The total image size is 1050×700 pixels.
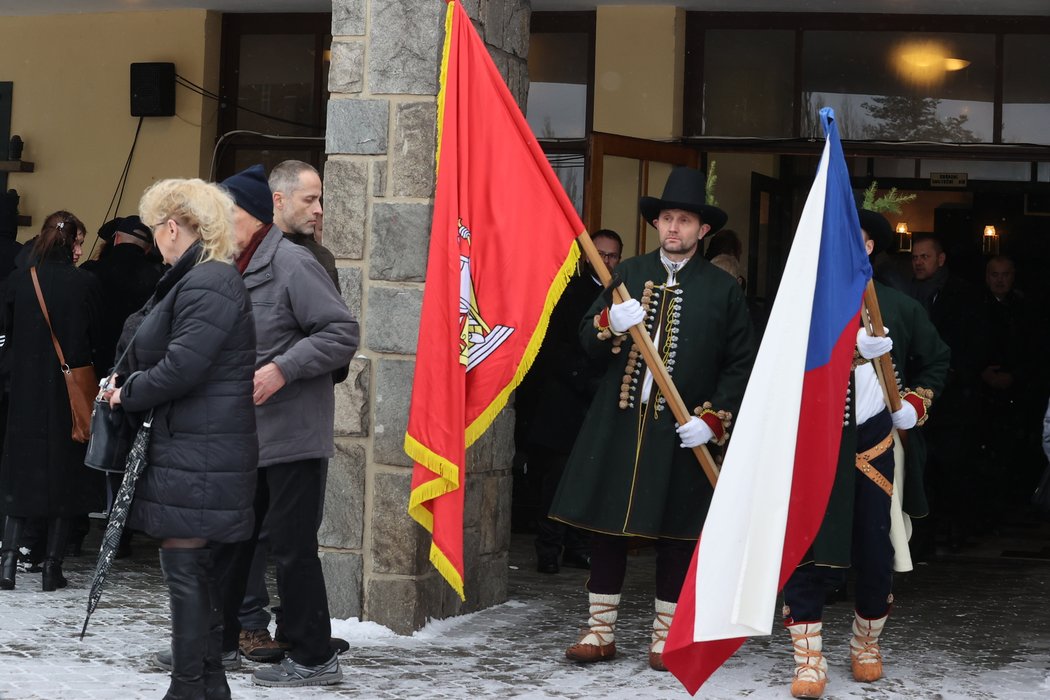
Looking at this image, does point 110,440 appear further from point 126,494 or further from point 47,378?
point 47,378

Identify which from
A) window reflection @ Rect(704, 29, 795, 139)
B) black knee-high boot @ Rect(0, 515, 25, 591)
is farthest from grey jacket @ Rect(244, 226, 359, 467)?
window reflection @ Rect(704, 29, 795, 139)

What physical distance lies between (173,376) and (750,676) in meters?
2.63

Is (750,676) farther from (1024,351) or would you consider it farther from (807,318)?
(1024,351)

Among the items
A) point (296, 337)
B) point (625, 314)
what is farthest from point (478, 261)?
point (296, 337)

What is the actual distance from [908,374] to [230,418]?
2.95 metres

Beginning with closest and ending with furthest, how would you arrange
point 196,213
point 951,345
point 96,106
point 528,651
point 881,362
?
point 196,213, point 881,362, point 528,651, point 951,345, point 96,106

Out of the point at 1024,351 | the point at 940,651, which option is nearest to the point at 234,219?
the point at 940,651

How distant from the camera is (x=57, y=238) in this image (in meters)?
7.57

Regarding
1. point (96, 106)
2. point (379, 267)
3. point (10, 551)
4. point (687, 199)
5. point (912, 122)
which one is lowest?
point (10, 551)

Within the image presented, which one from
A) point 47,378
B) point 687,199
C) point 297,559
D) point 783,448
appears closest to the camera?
point 783,448

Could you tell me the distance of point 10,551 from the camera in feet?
24.3

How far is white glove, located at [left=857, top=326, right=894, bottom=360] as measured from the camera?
571 cm

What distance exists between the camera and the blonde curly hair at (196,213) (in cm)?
482

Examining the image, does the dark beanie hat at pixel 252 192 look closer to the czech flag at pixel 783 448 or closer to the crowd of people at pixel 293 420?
the crowd of people at pixel 293 420
